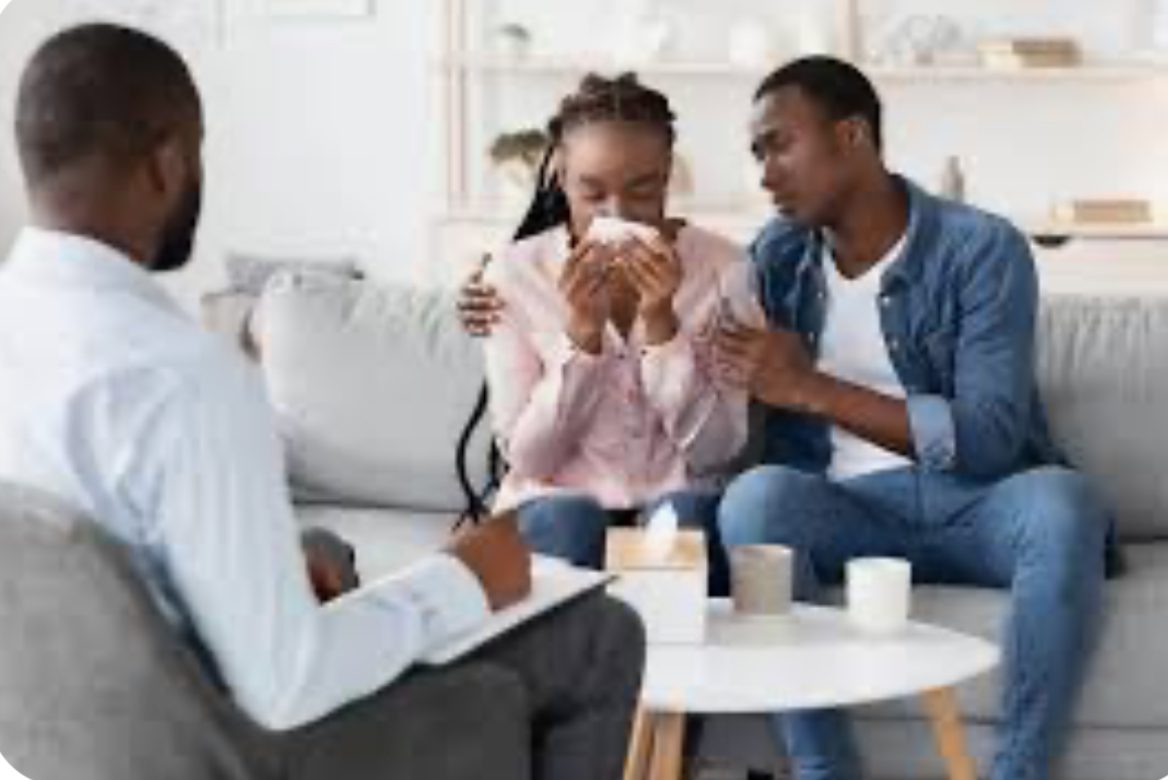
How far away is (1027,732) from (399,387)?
102 centimetres

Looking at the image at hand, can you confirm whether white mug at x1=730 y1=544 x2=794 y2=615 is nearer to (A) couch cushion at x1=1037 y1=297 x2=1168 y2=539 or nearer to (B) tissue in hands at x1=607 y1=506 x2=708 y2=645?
(B) tissue in hands at x1=607 y1=506 x2=708 y2=645

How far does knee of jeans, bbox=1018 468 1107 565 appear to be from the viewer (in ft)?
7.29

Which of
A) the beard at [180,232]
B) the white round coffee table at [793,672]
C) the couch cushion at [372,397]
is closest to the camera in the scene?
the beard at [180,232]

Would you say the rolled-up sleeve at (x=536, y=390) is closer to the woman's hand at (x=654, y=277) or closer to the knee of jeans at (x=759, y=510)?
the woman's hand at (x=654, y=277)

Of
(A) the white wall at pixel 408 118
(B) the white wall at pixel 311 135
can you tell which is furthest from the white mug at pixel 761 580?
(B) the white wall at pixel 311 135

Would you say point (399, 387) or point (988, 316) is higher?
point (988, 316)

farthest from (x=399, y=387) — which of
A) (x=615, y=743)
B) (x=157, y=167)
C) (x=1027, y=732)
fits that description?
(x=157, y=167)

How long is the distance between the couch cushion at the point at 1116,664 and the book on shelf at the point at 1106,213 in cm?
289

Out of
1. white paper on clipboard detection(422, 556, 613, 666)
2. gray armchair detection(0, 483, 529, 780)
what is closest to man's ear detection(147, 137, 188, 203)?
gray armchair detection(0, 483, 529, 780)

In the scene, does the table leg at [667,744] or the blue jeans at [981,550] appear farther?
the blue jeans at [981,550]

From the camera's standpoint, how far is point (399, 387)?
274 centimetres

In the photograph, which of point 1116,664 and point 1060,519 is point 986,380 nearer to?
point 1060,519

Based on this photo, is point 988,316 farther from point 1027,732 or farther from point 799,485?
point 1027,732

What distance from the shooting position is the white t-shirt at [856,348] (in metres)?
2.47
